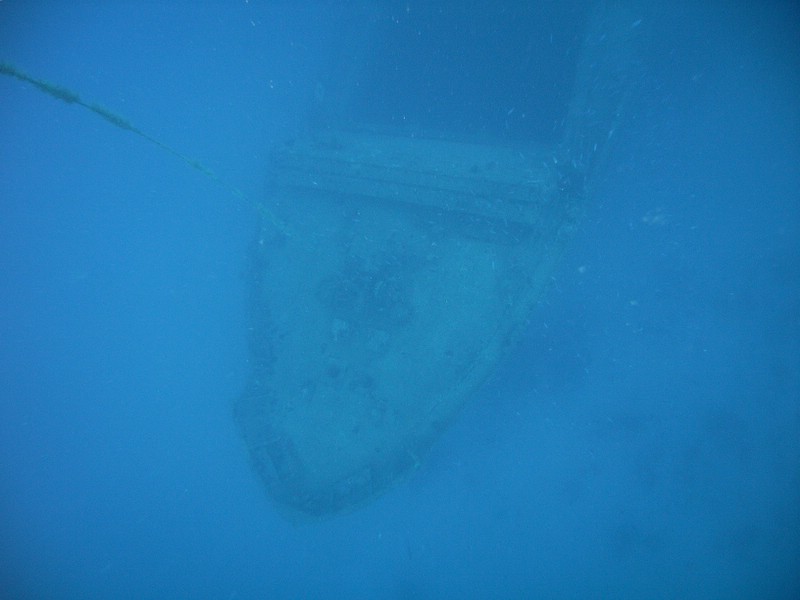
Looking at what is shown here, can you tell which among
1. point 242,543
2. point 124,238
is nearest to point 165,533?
point 242,543

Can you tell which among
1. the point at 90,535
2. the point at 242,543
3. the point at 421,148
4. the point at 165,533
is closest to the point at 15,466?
the point at 90,535

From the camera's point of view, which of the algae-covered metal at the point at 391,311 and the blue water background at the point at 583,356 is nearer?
the algae-covered metal at the point at 391,311

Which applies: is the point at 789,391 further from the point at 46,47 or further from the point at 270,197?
the point at 46,47

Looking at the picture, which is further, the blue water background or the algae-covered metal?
the blue water background

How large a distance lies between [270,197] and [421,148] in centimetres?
203

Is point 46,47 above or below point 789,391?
above

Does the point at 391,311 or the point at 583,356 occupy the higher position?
the point at 391,311

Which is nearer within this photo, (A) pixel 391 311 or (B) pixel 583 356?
(A) pixel 391 311

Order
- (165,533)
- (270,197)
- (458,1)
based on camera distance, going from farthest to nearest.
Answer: (165,533)
(458,1)
(270,197)

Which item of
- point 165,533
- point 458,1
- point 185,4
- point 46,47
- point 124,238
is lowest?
point 165,533

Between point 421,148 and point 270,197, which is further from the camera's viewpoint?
point 270,197

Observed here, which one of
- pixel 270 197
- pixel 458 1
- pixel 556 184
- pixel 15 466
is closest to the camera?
pixel 556 184

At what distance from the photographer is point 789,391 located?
19.2 ft

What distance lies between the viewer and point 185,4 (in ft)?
36.3
